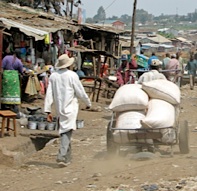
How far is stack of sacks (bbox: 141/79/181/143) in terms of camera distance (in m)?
9.08

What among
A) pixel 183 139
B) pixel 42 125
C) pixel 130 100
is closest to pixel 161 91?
pixel 130 100

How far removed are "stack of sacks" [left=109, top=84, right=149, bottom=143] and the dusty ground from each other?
45 centimetres

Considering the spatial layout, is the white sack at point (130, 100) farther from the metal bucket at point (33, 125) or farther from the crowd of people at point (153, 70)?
the metal bucket at point (33, 125)

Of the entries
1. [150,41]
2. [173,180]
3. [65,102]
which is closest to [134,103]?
[65,102]

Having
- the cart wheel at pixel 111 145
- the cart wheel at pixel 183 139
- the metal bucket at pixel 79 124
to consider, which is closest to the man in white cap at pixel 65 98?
the cart wheel at pixel 111 145

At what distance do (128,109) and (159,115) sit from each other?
63cm

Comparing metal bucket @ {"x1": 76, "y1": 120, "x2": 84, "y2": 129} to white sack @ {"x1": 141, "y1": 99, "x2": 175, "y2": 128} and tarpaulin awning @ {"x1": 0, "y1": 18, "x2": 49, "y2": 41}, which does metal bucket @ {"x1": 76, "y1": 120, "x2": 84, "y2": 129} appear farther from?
white sack @ {"x1": 141, "y1": 99, "x2": 175, "y2": 128}

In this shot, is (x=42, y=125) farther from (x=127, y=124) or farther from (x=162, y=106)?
(x=162, y=106)

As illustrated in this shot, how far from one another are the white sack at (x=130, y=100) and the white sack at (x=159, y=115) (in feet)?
0.54

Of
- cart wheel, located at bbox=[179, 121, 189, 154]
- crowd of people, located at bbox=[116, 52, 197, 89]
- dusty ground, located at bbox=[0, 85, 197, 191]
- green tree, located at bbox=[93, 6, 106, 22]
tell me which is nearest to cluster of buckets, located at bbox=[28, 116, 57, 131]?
dusty ground, located at bbox=[0, 85, 197, 191]

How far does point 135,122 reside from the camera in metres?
9.27

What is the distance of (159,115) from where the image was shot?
916 cm

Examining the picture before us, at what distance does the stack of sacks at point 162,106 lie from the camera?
908cm

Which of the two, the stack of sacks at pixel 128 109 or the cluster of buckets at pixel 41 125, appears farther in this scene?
the cluster of buckets at pixel 41 125
